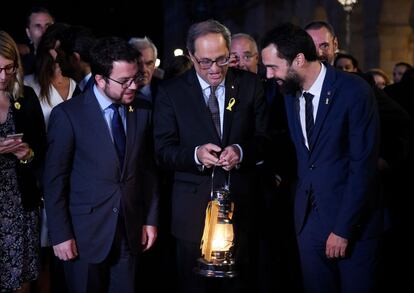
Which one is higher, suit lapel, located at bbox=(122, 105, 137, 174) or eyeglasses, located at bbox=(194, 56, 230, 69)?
eyeglasses, located at bbox=(194, 56, 230, 69)

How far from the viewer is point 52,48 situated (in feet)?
21.1

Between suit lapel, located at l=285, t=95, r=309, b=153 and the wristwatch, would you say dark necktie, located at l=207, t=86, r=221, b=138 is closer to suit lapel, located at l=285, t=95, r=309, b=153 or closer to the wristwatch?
suit lapel, located at l=285, t=95, r=309, b=153

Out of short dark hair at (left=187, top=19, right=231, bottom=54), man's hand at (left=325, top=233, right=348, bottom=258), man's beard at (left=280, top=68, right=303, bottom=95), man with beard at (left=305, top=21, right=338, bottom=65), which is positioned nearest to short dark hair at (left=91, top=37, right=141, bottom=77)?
short dark hair at (left=187, top=19, right=231, bottom=54)

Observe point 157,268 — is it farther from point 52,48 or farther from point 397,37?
point 397,37

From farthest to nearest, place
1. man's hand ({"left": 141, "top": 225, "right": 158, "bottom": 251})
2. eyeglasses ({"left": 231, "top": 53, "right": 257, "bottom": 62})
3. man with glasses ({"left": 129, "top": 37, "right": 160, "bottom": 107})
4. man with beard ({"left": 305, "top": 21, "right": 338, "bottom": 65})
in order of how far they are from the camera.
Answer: eyeglasses ({"left": 231, "top": 53, "right": 257, "bottom": 62}), man with glasses ({"left": 129, "top": 37, "right": 160, "bottom": 107}), man with beard ({"left": 305, "top": 21, "right": 338, "bottom": 65}), man's hand ({"left": 141, "top": 225, "right": 158, "bottom": 251})

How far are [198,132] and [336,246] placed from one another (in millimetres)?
1313

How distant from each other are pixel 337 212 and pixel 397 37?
46.8ft

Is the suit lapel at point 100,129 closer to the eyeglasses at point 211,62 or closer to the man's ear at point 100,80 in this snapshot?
the man's ear at point 100,80

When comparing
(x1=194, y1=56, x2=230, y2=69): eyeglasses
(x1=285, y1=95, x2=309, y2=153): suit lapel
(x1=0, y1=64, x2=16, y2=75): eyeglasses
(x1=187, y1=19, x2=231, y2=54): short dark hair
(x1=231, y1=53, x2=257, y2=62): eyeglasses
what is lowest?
(x1=285, y1=95, x2=309, y2=153): suit lapel

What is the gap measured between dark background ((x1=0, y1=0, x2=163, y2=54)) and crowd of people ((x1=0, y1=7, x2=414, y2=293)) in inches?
1019

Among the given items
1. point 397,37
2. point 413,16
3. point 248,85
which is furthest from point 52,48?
point 397,37

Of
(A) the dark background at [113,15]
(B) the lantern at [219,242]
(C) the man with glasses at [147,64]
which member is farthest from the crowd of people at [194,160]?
(A) the dark background at [113,15]

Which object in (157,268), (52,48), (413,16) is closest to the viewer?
(52,48)

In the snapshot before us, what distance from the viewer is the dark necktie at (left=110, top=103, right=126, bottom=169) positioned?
16.6 ft
